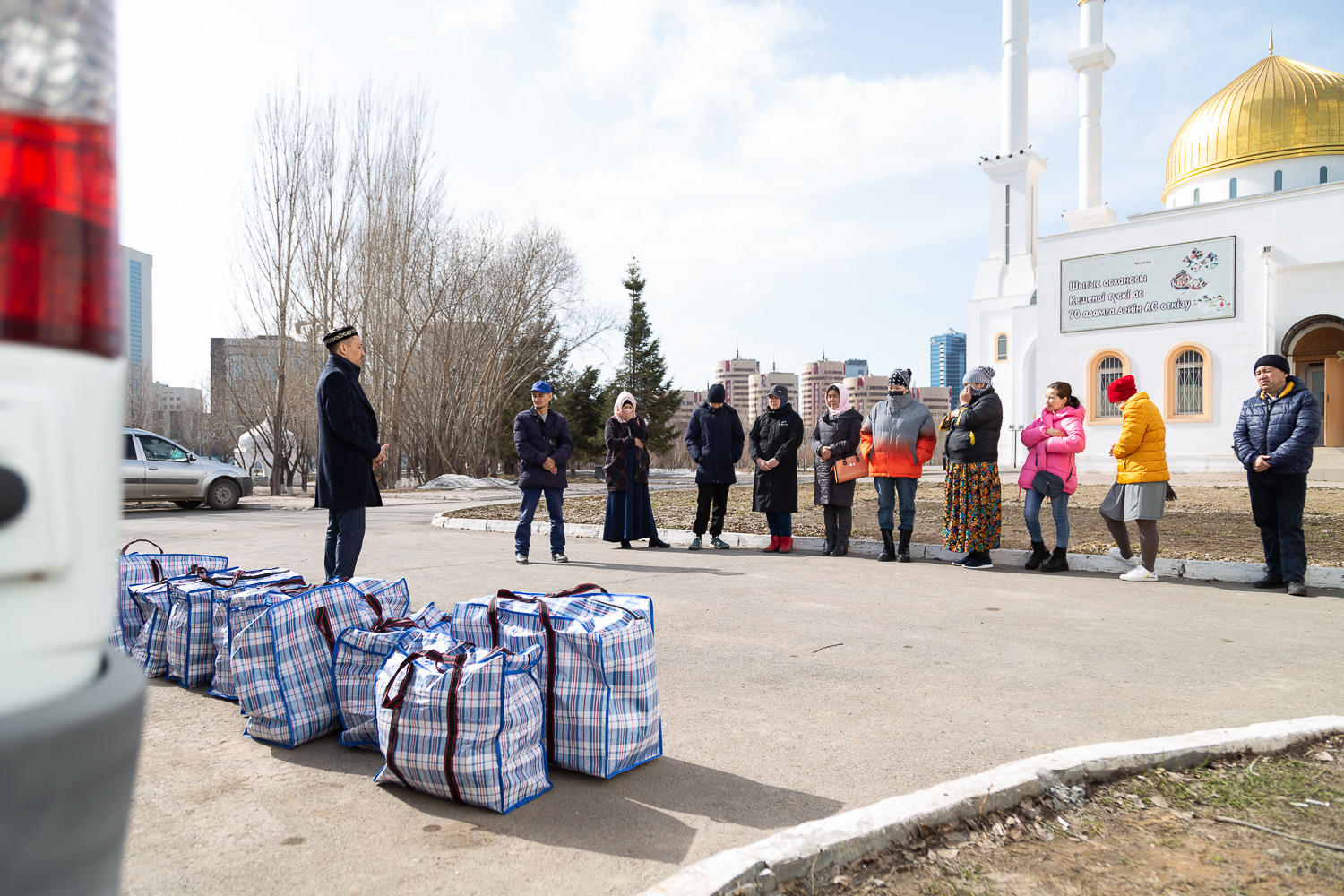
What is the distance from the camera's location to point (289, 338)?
2714 cm

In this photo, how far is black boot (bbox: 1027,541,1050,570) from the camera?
8711 mm

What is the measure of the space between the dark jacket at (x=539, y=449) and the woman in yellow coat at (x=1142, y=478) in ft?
18.4

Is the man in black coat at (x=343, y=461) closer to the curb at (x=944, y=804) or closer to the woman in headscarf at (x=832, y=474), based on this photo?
the curb at (x=944, y=804)

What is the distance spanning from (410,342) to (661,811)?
105 feet

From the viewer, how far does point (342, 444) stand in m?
6.16

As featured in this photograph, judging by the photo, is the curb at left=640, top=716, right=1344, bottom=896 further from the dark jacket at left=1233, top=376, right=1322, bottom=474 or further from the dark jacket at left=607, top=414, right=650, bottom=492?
the dark jacket at left=607, top=414, right=650, bottom=492

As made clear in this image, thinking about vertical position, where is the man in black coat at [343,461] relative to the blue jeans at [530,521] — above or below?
above

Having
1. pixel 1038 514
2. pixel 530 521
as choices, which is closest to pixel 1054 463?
pixel 1038 514

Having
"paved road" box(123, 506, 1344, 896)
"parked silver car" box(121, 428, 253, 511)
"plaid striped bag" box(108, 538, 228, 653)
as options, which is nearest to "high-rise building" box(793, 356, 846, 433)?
"parked silver car" box(121, 428, 253, 511)

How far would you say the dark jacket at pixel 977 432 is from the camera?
28.8ft

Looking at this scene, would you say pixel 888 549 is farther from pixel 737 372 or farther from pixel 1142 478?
pixel 737 372

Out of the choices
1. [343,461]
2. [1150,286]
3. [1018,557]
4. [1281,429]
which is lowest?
[1018,557]

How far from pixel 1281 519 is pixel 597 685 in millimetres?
7083

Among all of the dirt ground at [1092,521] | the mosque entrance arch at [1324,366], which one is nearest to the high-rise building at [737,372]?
the mosque entrance arch at [1324,366]
